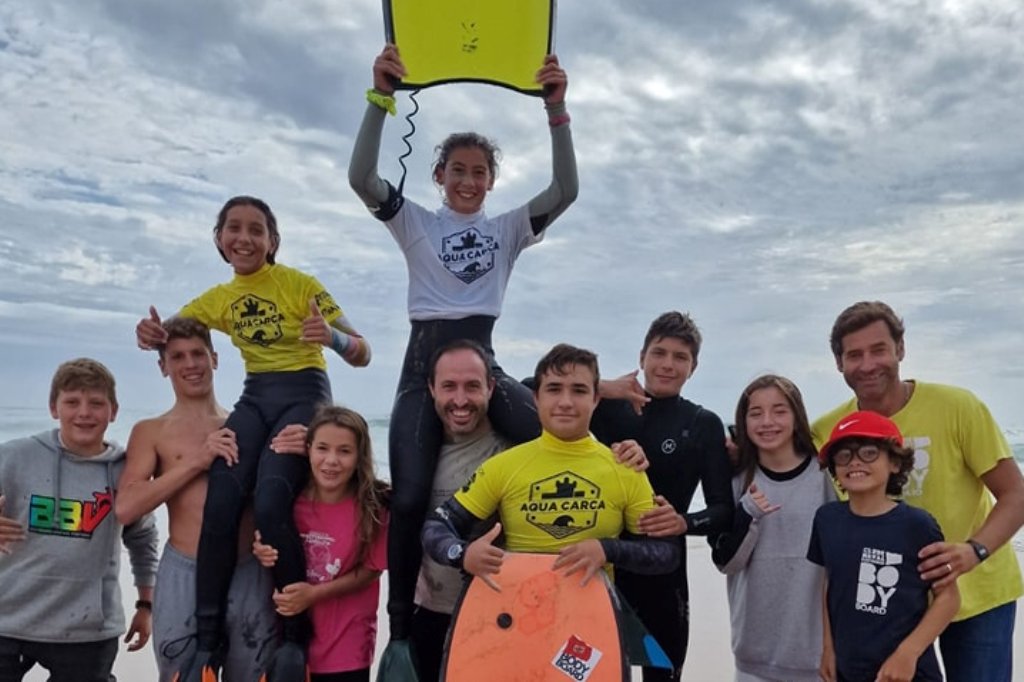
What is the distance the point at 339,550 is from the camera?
3170 mm

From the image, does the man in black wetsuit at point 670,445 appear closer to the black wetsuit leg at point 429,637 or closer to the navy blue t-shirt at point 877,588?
the navy blue t-shirt at point 877,588

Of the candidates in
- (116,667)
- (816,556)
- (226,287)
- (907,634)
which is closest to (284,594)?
(226,287)

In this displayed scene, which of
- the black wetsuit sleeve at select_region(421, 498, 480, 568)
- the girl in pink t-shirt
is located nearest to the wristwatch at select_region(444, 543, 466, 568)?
the black wetsuit sleeve at select_region(421, 498, 480, 568)

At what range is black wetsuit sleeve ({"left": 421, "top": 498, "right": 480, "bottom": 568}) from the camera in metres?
2.71

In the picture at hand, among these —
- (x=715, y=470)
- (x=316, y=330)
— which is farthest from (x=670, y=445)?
(x=316, y=330)

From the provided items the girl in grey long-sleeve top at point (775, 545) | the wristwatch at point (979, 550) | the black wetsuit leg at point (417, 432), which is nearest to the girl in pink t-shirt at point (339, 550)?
the black wetsuit leg at point (417, 432)

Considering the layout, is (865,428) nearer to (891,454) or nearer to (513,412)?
(891,454)

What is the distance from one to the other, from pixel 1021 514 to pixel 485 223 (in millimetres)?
2387

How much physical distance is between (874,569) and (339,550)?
194 cm

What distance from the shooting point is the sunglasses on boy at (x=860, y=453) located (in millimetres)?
2906

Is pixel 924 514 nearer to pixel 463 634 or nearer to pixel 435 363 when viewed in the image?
pixel 463 634

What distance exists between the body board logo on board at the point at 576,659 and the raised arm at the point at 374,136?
6.23 feet

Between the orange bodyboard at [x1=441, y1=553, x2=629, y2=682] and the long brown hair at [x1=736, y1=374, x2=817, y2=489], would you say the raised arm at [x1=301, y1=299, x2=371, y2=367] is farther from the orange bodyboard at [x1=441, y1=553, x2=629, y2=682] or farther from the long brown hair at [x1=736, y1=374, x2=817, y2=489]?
the long brown hair at [x1=736, y1=374, x2=817, y2=489]

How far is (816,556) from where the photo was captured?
9.80 ft
